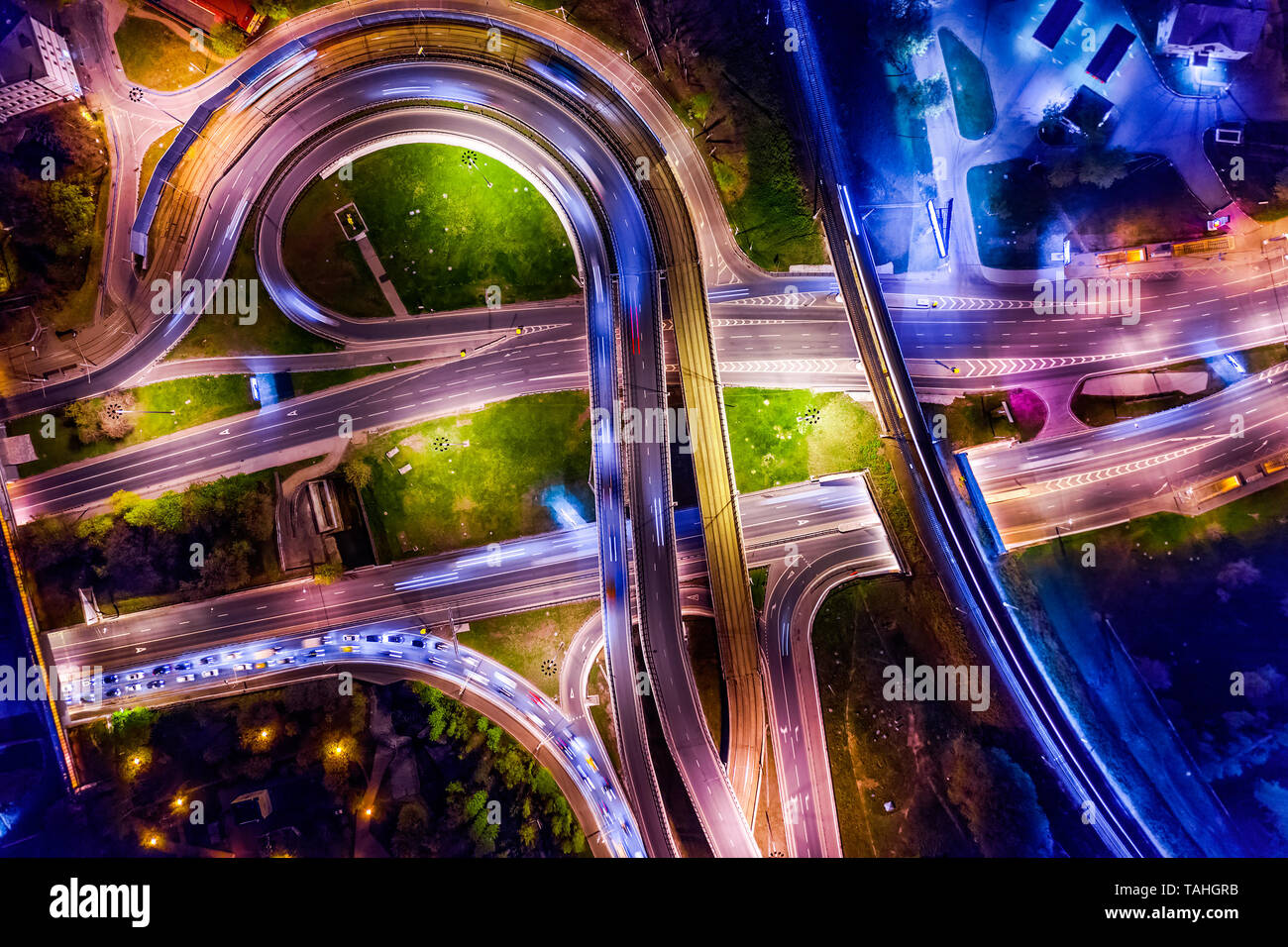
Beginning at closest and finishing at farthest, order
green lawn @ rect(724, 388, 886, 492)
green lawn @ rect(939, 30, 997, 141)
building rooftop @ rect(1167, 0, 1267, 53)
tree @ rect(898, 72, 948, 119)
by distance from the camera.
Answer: building rooftop @ rect(1167, 0, 1267, 53) → tree @ rect(898, 72, 948, 119) → green lawn @ rect(939, 30, 997, 141) → green lawn @ rect(724, 388, 886, 492)

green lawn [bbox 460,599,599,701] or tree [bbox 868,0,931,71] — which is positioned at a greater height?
tree [bbox 868,0,931,71]

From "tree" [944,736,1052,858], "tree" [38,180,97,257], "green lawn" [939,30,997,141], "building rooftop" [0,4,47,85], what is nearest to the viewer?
"building rooftop" [0,4,47,85]

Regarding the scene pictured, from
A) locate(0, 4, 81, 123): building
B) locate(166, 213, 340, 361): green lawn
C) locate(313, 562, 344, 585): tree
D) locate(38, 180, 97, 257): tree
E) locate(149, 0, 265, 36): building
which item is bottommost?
locate(313, 562, 344, 585): tree

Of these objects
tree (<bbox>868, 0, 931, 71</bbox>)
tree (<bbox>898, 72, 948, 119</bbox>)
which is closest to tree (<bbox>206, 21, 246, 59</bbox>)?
tree (<bbox>868, 0, 931, 71</bbox>)

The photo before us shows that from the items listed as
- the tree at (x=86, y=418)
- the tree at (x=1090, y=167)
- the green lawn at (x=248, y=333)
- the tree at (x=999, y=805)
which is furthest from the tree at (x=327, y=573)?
the tree at (x=1090, y=167)

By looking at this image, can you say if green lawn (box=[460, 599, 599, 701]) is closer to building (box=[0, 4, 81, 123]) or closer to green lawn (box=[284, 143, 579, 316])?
green lawn (box=[284, 143, 579, 316])
